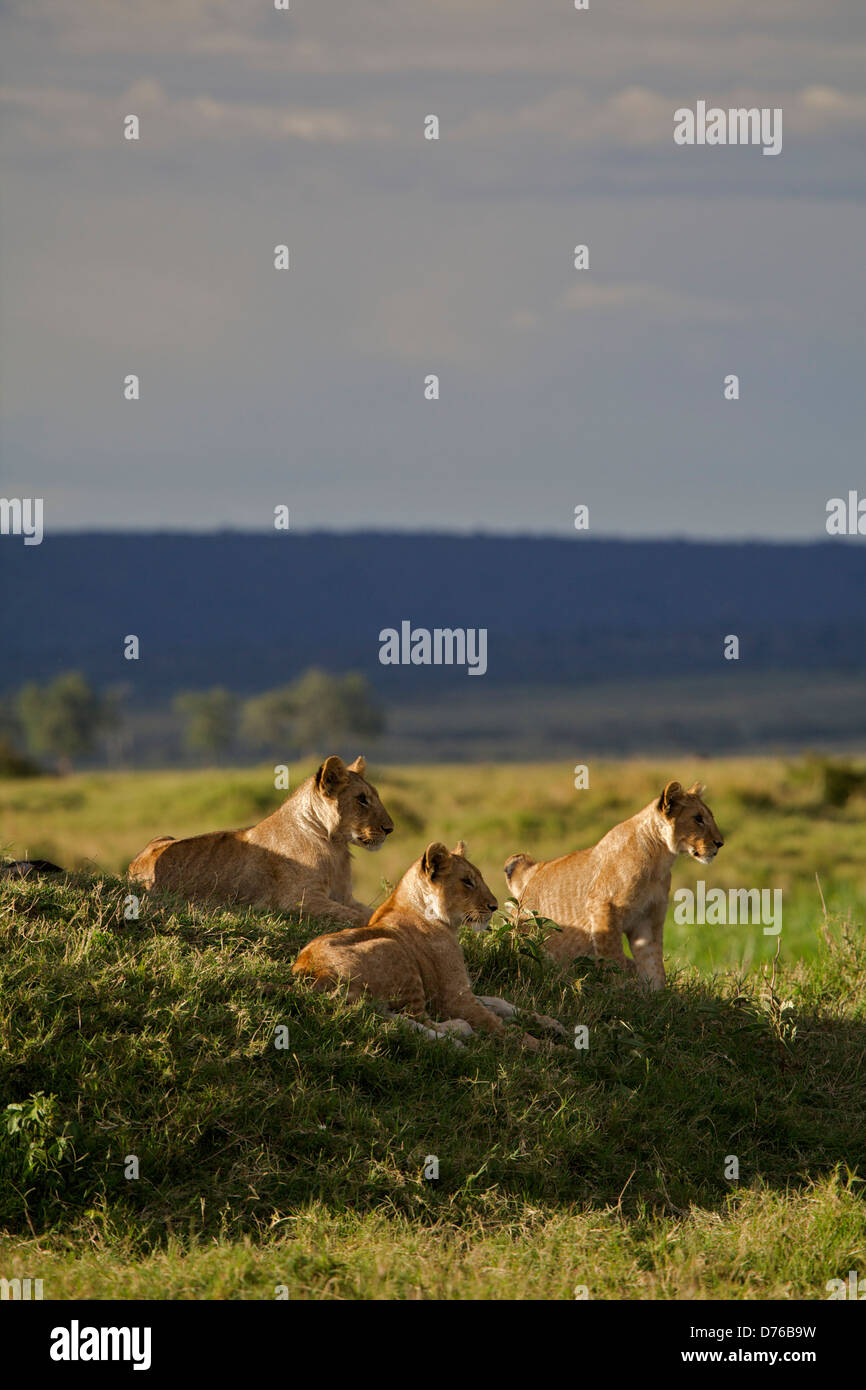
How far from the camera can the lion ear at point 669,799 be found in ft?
39.7

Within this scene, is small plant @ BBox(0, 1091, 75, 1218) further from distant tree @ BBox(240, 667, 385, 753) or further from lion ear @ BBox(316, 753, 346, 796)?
distant tree @ BBox(240, 667, 385, 753)

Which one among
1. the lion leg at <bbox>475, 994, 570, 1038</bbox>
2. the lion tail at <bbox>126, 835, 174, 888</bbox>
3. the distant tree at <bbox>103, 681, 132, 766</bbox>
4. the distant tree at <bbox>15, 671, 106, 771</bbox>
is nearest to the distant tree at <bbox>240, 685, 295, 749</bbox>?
the distant tree at <bbox>103, 681, 132, 766</bbox>

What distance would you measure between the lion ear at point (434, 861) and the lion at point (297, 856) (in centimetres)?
138

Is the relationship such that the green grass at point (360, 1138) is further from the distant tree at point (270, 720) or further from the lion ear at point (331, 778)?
the distant tree at point (270, 720)

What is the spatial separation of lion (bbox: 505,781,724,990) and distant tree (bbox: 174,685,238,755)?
462ft

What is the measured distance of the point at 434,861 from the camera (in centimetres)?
1102

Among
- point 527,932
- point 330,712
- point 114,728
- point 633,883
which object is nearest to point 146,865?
point 527,932

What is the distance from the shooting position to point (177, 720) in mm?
178000

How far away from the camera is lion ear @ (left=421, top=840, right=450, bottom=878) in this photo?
1094cm

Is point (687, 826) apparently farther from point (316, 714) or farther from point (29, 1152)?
point (316, 714)

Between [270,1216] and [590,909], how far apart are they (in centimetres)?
417
